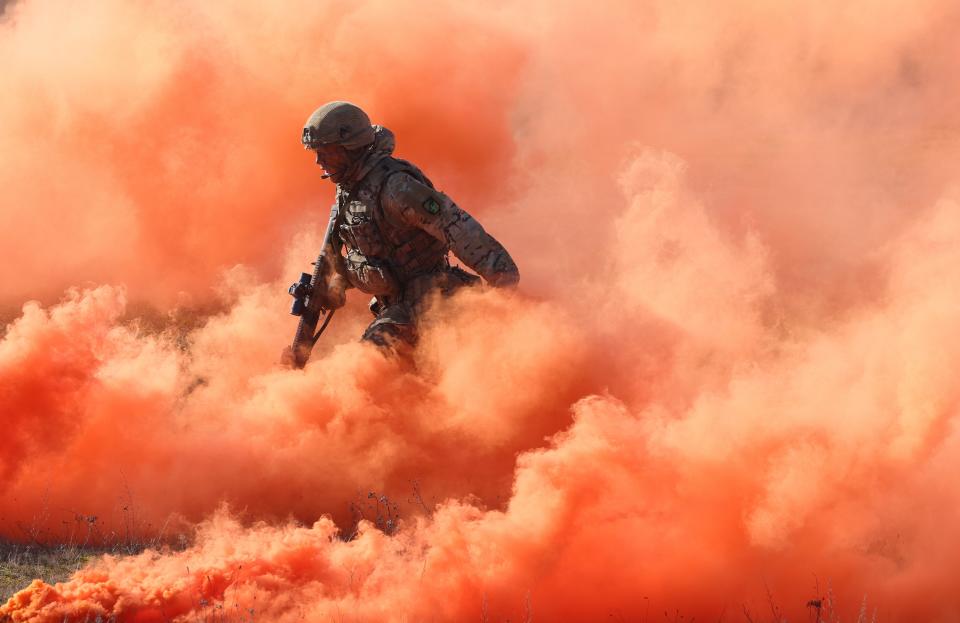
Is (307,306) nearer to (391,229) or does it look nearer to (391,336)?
(391,336)

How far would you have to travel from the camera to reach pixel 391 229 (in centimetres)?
861

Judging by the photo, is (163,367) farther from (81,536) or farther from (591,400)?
(591,400)

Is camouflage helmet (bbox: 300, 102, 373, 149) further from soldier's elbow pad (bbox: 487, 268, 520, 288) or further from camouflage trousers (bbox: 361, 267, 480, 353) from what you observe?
soldier's elbow pad (bbox: 487, 268, 520, 288)

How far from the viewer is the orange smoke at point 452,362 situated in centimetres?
575

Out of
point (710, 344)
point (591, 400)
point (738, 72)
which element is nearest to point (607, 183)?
point (710, 344)

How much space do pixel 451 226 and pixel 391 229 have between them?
583 millimetres

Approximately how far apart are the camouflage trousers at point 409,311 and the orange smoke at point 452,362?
0.54ft

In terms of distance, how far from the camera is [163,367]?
9.08 meters

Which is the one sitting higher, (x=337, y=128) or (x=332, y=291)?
(x=337, y=128)

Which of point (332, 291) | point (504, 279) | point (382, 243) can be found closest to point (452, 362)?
point (504, 279)

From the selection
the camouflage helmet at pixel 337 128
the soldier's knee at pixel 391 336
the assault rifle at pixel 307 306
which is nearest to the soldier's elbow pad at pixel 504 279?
the soldier's knee at pixel 391 336

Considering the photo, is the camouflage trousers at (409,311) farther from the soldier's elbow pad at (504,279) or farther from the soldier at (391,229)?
the soldier's elbow pad at (504,279)

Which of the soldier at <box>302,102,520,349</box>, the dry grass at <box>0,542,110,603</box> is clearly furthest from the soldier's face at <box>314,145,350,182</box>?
the dry grass at <box>0,542,110,603</box>

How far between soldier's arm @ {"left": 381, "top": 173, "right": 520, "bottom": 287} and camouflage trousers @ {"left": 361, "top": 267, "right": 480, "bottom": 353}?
0.43 meters
